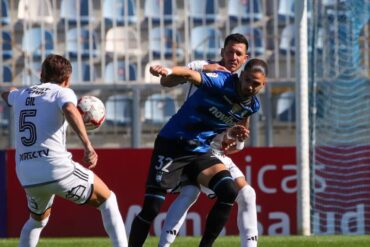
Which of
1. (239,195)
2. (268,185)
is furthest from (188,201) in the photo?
(268,185)

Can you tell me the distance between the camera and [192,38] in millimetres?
16906

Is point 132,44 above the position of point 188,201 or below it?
above

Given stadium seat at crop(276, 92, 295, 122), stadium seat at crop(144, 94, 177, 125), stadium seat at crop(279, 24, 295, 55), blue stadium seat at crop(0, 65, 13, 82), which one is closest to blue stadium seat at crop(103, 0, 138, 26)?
blue stadium seat at crop(0, 65, 13, 82)

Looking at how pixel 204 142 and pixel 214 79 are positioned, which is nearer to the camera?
pixel 214 79

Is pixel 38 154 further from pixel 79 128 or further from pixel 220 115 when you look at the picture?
pixel 220 115

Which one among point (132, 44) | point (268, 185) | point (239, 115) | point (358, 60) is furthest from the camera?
point (132, 44)

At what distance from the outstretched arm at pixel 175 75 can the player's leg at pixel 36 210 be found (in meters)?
1.12

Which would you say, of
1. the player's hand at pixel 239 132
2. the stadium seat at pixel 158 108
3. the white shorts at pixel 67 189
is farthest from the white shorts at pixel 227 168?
the stadium seat at pixel 158 108

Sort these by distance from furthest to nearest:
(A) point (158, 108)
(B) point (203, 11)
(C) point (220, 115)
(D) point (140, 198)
Answer: 1. (B) point (203, 11)
2. (A) point (158, 108)
3. (D) point (140, 198)
4. (C) point (220, 115)

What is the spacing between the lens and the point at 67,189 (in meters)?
7.35

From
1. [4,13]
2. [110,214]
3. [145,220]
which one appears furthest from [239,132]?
[4,13]

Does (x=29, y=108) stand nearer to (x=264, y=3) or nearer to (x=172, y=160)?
(x=172, y=160)

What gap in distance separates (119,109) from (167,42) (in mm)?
1821

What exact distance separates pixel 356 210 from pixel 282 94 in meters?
2.59
